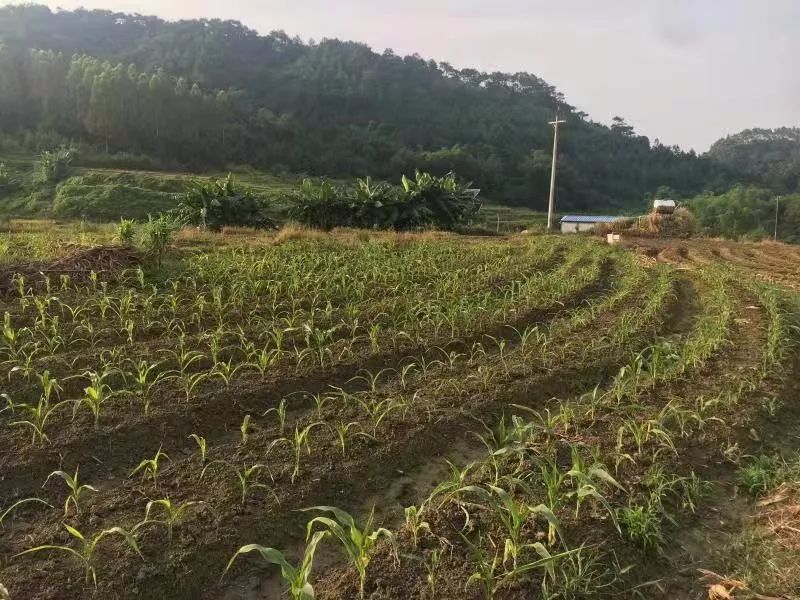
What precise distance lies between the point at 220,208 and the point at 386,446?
19.5m

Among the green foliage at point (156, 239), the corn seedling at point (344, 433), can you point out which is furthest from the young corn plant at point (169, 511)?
the green foliage at point (156, 239)

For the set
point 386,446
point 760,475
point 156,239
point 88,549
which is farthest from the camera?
point 156,239

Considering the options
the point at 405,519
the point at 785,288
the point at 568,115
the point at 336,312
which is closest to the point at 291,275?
the point at 336,312

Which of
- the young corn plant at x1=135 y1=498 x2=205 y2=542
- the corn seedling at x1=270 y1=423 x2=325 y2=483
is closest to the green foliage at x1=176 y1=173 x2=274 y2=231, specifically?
the corn seedling at x1=270 y1=423 x2=325 y2=483

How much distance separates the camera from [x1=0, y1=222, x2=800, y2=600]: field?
3062 millimetres

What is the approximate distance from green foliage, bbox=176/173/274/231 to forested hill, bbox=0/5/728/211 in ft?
78.6

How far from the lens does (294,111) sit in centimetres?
6494

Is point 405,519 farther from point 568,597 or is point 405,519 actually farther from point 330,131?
point 330,131

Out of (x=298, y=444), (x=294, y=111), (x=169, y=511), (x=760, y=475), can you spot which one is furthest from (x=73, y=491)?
(x=294, y=111)

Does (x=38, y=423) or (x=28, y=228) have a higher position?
(x=28, y=228)

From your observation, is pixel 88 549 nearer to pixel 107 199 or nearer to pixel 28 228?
pixel 28 228

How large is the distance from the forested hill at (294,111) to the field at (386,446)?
40830 mm

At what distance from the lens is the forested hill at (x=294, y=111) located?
43.6 metres

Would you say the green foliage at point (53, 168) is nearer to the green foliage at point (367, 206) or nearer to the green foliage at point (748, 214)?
the green foliage at point (367, 206)
